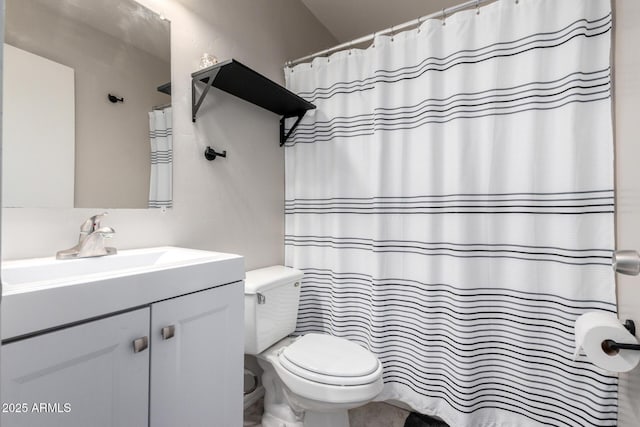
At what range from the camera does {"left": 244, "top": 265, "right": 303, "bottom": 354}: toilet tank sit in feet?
4.60

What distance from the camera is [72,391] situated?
697 millimetres

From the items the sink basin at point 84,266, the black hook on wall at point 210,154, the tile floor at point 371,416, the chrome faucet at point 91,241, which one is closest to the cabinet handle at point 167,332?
the sink basin at point 84,266

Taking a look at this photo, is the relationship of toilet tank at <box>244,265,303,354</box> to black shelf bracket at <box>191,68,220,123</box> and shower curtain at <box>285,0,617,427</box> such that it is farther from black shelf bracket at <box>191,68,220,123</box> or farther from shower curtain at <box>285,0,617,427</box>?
black shelf bracket at <box>191,68,220,123</box>

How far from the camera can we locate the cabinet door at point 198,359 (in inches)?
33.4

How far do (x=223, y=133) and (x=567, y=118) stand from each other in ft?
4.91

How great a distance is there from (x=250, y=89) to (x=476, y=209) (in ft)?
4.02

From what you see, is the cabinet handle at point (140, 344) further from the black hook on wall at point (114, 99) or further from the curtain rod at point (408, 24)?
the curtain rod at point (408, 24)

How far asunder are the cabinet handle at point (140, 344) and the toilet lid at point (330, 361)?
2.23 feet

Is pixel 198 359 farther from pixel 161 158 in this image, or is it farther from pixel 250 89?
pixel 250 89

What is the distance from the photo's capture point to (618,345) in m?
0.93

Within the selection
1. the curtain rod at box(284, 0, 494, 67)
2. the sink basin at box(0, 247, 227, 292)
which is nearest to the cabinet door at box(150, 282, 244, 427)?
the sink basin at box(0, 247, 227, 292)

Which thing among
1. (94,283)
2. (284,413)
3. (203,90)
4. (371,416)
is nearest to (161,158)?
(203,90)

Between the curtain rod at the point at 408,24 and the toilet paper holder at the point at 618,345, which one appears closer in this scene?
the toilet paper holder at the point at 618,345

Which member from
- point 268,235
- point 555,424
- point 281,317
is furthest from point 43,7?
point 555,424
